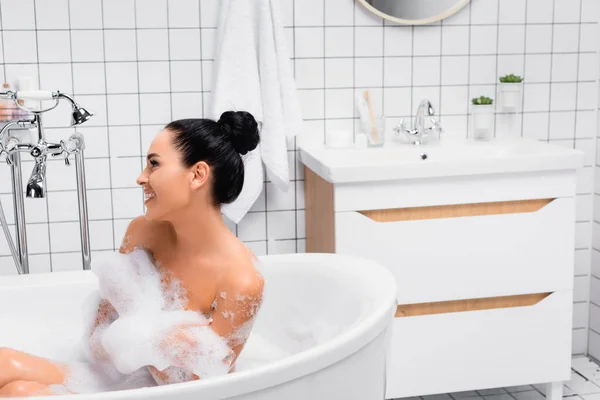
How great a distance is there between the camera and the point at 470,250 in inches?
A: 110

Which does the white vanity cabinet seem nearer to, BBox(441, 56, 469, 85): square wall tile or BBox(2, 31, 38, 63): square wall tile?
BBox(441, 56, 469, 85): square wall tile

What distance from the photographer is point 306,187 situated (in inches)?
124

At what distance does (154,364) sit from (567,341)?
1.64 m

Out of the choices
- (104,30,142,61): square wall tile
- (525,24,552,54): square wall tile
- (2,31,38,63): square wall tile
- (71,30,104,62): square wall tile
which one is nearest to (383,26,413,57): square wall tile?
(525,24,552,54): square wall tile

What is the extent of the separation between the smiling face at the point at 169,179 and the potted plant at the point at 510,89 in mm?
1623

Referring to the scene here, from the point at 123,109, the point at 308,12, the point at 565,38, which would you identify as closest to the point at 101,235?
the point at 123,109

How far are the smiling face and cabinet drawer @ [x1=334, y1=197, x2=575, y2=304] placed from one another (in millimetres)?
887

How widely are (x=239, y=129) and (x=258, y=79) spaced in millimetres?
1065

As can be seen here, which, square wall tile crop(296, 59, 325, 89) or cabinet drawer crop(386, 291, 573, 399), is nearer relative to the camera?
cabinet drawer crop(386, 291, 573, 399)

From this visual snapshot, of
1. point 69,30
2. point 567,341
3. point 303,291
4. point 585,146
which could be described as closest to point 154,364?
point 303,291

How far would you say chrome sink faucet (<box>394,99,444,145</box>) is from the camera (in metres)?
3.11

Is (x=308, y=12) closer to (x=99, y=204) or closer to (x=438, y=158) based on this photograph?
(x=438, y=158)

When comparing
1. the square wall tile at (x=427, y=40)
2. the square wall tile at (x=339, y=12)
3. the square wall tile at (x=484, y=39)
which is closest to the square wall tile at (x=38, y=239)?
the square wall tile at (x=339, y=12)

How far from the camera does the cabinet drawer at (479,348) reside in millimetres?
2820
